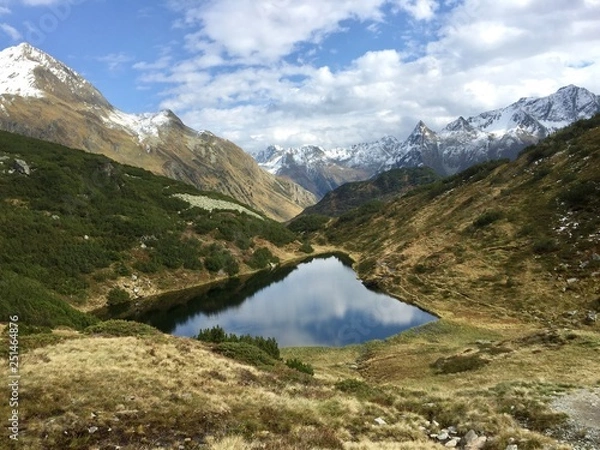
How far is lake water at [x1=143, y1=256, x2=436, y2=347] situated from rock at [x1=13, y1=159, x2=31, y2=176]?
144 feet

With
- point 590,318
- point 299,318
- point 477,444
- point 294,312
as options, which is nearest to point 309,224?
point 294,312

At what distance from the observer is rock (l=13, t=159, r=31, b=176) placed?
8644 centimetres

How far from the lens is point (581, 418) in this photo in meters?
17.3

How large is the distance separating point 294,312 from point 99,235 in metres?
40.6

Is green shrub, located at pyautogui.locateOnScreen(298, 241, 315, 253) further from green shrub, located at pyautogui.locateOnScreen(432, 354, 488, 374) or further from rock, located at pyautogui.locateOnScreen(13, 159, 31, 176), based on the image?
green shrub, located at pyautogui.locateOnScreen(432, 354, 488, 374)

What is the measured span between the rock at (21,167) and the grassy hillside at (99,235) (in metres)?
0.21

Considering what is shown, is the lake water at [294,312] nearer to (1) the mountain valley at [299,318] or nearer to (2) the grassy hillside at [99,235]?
(1) the mountain valley at [299,318]

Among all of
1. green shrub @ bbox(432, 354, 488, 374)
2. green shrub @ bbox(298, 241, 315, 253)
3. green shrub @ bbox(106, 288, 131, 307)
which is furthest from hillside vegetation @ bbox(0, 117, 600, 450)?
green shrub @ bbox(298, 241, 315, 253)

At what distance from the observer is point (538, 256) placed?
60.0 meters

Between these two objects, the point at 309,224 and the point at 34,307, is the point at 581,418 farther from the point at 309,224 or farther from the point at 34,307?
the point at 309,224

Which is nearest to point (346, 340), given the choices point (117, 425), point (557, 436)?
point (557, 436)

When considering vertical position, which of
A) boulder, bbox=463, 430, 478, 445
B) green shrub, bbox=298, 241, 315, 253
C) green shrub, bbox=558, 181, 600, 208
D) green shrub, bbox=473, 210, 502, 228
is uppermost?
green shrub, bbox=558, 181, 600, 208

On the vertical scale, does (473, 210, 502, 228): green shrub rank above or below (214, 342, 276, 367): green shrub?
above

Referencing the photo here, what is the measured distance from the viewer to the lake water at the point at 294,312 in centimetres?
5356
